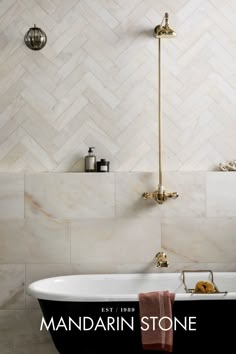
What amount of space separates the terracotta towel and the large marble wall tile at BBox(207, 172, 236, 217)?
0.98 m

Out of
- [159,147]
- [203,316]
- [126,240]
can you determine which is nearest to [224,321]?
[203,316]

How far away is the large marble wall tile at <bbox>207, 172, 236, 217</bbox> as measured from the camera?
401 centimetres

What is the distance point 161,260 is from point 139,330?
0.77m

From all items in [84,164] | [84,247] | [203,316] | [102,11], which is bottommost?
[203,316]

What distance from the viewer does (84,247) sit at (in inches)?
156

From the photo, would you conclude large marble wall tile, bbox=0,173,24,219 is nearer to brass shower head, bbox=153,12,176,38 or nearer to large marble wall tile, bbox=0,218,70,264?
large marble wall tile, bbox=0,218,70,264

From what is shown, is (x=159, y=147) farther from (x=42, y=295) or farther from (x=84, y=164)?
(x=42, y=295)

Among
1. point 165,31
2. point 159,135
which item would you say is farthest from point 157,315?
point 165,31

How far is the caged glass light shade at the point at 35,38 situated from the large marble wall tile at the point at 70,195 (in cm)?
89

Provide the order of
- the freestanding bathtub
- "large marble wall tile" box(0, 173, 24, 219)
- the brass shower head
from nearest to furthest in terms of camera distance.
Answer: the freestanding bathtub → the brass shower head → "large marble wall tile" box(0, 173, 24, 219)

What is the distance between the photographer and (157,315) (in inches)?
126

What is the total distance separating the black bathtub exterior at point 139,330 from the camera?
321cm

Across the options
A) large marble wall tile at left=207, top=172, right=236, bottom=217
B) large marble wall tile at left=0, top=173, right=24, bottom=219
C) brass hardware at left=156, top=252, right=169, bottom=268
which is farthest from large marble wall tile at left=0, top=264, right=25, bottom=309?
large marble wall tile at left=207, top=172, right=236, bottom=217

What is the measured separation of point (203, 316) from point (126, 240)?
3.06 feet
